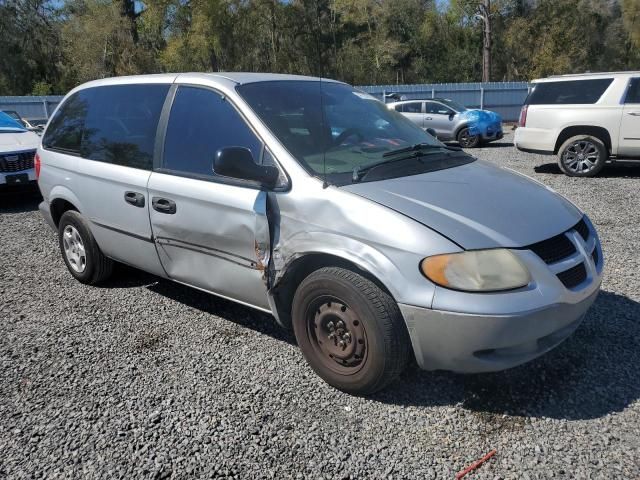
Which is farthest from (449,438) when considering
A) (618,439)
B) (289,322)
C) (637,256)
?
(637,256)

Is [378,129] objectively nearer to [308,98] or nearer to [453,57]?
[308,98]

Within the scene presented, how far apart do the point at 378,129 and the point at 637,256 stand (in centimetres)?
305

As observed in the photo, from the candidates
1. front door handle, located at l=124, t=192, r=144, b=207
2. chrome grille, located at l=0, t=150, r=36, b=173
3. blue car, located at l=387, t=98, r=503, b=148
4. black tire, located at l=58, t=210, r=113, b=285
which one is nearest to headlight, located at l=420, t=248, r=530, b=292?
front door handle, located at l=124, t=192, r=144, b=207

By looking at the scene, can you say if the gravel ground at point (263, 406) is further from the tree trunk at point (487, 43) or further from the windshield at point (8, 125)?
the tree trunk at point (487, 43)

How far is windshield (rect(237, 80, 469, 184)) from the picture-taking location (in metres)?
3.13

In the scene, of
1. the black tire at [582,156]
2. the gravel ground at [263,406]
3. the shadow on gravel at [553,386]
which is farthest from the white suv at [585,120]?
the shadow on gravel at [553,386]

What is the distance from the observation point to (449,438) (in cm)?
260

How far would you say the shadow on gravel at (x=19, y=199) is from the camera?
26.4 ft

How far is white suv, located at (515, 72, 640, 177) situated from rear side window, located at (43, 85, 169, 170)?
779 centimetres

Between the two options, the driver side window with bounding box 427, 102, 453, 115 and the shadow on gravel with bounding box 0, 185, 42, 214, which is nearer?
the shadow on gravel with bounding box 0, 185, 42, 214

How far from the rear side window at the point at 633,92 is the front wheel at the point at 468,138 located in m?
5.97

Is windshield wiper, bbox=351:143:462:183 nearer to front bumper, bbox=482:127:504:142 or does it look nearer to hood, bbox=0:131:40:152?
hood, bbox=0:131:40:152

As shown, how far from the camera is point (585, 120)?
29.9 feet

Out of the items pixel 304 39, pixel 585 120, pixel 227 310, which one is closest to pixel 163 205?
pixel 227 310
